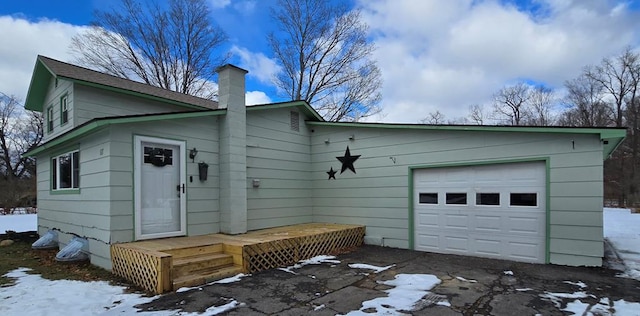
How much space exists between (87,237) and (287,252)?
3.78 m

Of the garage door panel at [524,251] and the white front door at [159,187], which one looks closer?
the white front door at [159,187]

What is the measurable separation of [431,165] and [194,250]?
5066 mm

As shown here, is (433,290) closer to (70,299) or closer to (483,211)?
(483,211)

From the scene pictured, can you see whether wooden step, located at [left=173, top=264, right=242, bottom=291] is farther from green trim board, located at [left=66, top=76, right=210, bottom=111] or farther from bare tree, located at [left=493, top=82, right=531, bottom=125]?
bare tree, located at [left=493, top=82, right=531, bottom=125]

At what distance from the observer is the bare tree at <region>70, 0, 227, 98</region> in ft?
58.2

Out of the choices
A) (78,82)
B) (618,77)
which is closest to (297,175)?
(78,82)

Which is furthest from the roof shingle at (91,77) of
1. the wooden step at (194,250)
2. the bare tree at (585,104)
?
the bare tree at (585,104)

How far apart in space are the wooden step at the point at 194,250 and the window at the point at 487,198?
5.13 m

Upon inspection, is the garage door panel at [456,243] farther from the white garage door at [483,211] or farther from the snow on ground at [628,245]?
the snow on ground at [628,245]

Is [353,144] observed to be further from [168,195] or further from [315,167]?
[168,195]

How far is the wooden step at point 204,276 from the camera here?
4727mm

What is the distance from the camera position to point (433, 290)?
15.1 ft

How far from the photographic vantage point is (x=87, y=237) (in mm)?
6355

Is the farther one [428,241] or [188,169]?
[428,241]
